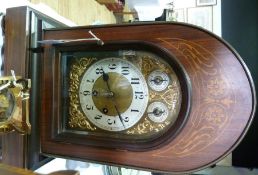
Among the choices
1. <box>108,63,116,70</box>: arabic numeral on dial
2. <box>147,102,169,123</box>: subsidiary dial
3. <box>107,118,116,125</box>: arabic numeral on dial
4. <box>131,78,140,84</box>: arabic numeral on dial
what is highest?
<box>108,63,116,70</box>: arabic numeral on dial

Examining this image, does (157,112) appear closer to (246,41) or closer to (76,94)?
(76,94)

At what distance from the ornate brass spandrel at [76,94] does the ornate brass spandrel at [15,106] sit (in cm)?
9

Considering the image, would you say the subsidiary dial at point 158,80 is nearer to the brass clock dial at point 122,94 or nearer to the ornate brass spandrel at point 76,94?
the brass clock dial at point 122,94

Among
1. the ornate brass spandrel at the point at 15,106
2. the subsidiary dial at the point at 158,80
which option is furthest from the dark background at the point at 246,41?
the ornate brass spandrel at the point at 15,106

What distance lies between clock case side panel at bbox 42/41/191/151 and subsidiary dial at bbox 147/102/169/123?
47 millimetres

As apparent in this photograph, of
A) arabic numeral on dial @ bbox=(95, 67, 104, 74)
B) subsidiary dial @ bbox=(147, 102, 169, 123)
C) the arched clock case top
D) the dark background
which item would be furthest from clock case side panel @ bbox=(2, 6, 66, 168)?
the dark background

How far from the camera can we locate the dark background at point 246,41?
2535mm

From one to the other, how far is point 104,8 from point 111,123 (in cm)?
124

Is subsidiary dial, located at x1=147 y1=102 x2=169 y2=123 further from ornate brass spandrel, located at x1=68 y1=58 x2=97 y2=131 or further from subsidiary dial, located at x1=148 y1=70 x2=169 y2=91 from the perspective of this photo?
ornate brass spandrel, located at x1=68 y1=58 x2=97 y2=131

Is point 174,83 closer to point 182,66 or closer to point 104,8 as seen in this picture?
point 182,66

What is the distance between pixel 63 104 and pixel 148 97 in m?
0.19

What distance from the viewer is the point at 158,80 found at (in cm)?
57

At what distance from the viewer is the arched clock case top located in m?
0.49

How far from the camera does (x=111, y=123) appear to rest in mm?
604
